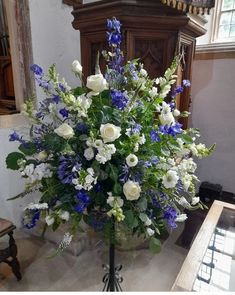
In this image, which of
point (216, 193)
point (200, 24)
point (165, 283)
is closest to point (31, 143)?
point (165, 283)

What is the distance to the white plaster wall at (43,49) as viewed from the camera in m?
1.81

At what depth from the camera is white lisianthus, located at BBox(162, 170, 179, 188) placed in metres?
0.72

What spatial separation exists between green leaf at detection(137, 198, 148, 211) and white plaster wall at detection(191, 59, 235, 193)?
201 centimetres

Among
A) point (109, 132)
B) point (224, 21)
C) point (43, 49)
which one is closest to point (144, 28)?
point (43, 49)

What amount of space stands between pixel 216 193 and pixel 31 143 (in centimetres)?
205

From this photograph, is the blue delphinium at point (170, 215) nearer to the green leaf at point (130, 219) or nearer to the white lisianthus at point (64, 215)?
the green leaf at point (130, 219)

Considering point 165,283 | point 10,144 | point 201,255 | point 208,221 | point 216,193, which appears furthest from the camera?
point 216,193

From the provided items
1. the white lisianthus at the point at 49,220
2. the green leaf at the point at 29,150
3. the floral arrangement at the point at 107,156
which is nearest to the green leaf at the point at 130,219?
the floral arrangement at the point at 107,156

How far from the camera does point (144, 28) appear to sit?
1407 mm

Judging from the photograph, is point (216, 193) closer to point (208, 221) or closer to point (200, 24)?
point (208, 221)

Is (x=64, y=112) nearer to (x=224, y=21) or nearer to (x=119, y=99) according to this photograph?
(x=119, y=99)

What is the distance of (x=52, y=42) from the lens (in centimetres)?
195

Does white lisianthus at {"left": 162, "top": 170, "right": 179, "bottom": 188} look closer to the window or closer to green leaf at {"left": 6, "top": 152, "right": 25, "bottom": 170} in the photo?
green leaf at {"left": 6, "top": 152, "right": 25, "bottom": 170}

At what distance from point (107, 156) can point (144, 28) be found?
1.03 metres
